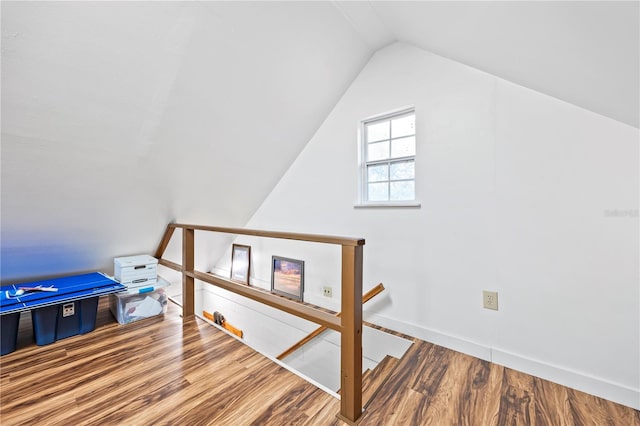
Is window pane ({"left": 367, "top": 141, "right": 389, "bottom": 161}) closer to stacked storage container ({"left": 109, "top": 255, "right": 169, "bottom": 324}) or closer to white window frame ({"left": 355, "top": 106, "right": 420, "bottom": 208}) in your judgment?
white window frame ({"left": 355, "top": 106, "right": 420, "bottom": 208})

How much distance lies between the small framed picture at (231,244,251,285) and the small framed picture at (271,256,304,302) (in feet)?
1.51

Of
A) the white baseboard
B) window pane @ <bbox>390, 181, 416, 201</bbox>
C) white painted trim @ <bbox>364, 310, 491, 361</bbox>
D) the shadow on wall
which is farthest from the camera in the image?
window pane @ <bbox>390, 181, 416, 201</bbox>

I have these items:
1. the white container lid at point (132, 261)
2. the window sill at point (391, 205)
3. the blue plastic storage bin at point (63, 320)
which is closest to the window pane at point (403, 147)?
the window sill at point (391, 205)

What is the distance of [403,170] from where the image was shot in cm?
236

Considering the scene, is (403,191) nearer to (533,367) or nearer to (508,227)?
(508,227)

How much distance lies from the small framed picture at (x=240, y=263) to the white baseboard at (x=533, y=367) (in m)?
2.00

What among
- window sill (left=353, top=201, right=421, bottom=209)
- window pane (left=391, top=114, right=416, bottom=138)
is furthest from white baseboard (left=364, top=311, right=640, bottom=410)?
window pane (left=391, top=114, right=416, bottom=138)

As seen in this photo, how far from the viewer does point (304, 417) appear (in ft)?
4.18

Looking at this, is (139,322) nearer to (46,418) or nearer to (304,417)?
(46,418)

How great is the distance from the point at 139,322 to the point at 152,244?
0.83m

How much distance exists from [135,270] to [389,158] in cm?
249

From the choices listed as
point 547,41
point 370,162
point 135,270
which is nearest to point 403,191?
point 370,162

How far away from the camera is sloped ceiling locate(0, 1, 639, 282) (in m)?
1.18

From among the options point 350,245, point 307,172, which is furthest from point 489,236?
point 307,172
